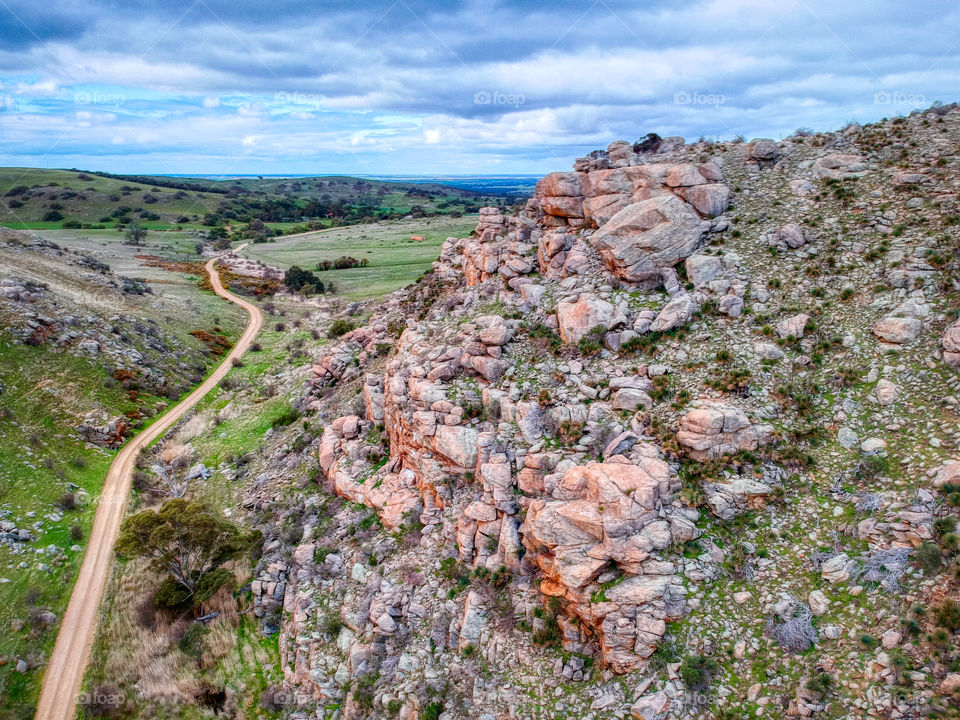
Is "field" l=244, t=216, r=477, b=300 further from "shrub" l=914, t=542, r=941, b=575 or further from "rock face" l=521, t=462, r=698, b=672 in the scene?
"shrub" l=914, t=542, r=941, b=575

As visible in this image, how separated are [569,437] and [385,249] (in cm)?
8504

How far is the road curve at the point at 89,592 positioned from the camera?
19.3m

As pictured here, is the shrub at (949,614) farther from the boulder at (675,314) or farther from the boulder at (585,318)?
the boulder at (585,318)

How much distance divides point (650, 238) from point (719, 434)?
1021 cm

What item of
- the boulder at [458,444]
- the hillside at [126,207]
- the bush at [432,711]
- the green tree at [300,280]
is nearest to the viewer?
the bush at [432,711]

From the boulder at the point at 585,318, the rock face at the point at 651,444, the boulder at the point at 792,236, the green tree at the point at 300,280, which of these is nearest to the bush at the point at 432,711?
the rock face at the point at 651,444

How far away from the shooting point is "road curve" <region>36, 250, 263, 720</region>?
19312 millimetres

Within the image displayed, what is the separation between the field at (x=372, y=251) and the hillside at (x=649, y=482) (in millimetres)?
42773

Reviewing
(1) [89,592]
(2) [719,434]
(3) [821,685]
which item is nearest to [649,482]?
(2) [719,434]

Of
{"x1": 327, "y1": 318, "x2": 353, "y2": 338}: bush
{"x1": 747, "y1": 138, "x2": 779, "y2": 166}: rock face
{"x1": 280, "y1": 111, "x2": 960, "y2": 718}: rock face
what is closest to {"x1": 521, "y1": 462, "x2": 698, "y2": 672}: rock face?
{"x1": 280, "y1": 111, "x2": 960, "y2": 718}: rock face

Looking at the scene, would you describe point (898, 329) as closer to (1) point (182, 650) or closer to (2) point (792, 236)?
(2) point (792, 236)

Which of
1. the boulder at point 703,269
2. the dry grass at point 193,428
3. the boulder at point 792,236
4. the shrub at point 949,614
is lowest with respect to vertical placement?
the dry grass at point 193,428

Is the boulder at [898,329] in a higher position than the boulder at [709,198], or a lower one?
lower

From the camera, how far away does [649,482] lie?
51.5 ft
